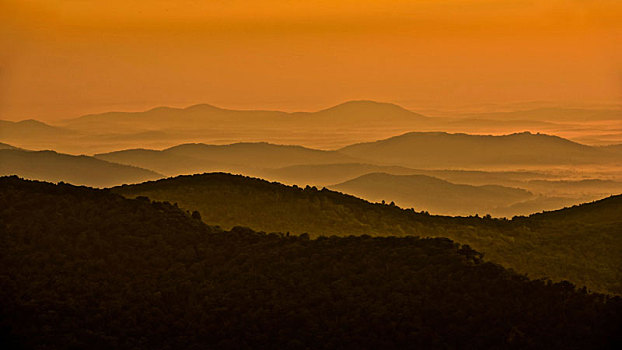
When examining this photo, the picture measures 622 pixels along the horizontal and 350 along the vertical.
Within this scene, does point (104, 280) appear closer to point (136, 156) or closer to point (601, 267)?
point (601, 267)

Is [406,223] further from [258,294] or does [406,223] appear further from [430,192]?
[430,192]

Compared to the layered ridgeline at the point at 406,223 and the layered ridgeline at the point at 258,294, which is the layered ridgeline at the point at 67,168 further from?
the layered ridgeline at the point at 258,294

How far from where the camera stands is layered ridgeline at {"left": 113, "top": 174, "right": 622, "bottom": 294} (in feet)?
116

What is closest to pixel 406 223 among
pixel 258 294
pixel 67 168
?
pixel 258 294

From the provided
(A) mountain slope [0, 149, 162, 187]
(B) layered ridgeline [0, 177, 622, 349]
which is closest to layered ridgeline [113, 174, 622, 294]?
(B) layered ridgeline [0, 177, 622, 349]

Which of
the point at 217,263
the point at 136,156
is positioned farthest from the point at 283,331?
the point at 136,156

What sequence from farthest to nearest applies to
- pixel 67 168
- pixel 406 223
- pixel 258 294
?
pixel 67 168 < pixel 406 223 < pixel 258 294

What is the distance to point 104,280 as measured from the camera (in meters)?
30.7

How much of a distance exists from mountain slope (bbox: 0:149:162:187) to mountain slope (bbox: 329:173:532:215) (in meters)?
18.5

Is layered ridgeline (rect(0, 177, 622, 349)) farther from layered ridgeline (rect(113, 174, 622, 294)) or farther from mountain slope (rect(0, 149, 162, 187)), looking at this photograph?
mountain slope (rect(0, 149, 162, 187))

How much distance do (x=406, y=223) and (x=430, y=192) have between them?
44865 millimetres

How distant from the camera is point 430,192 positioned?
83.9m

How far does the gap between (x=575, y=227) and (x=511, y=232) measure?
2.95 metres

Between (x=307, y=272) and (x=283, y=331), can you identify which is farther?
(x=307, y=272)
